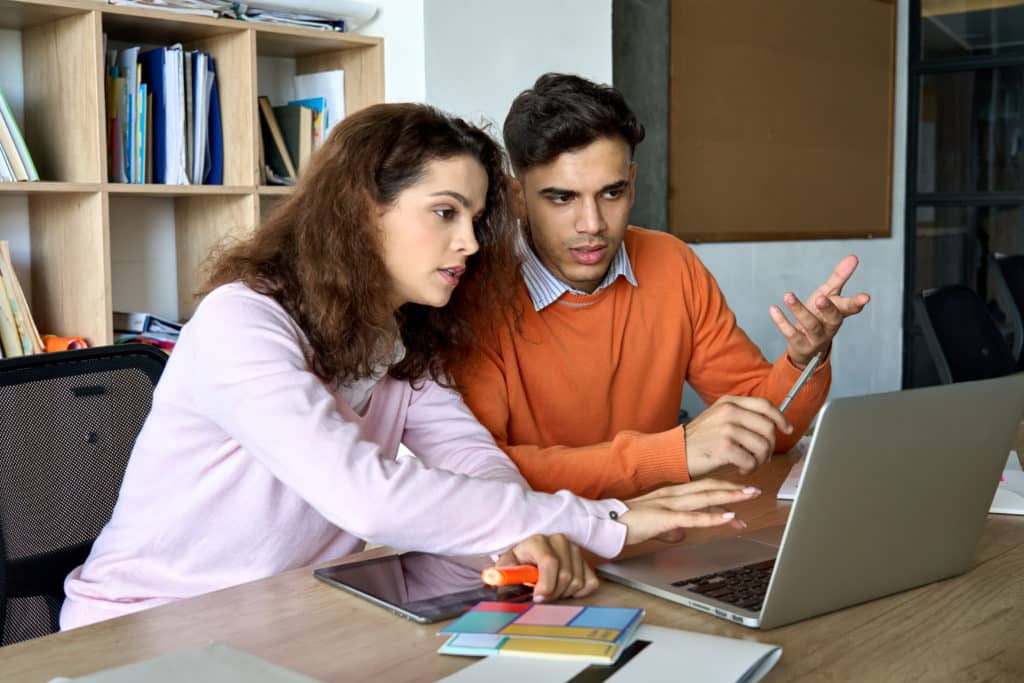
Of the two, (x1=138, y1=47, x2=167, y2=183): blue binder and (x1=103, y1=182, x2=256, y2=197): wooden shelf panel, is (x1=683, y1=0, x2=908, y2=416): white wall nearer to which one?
(x1=103, y1=182, x2=256, y2=197): wooden shelf panel

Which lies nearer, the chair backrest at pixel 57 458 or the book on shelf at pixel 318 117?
the chair backrest at pixel 57 458

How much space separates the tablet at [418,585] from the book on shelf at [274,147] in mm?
1886

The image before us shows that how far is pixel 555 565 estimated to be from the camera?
1.10 metres

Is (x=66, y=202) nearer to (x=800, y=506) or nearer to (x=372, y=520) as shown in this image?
(x=372, y=520)

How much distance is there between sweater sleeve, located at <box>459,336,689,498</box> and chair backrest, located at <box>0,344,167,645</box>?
0.48m

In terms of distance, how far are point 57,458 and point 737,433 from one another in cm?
86

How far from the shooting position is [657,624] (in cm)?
103

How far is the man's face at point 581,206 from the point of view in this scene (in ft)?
6.08

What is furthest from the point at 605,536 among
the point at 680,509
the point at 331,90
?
the point at 331,90

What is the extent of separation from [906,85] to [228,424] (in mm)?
4841

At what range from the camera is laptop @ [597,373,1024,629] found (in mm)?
960

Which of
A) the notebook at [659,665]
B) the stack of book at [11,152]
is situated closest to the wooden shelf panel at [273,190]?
the stack of book at [11,152]

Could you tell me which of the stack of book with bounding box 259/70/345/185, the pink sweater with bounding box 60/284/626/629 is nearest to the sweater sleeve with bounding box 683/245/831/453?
the pink sweater with bounding box 60/284/626/629

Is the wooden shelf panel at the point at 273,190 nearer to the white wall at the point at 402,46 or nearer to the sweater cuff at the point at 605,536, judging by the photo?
the white wall at the point at 402,46
